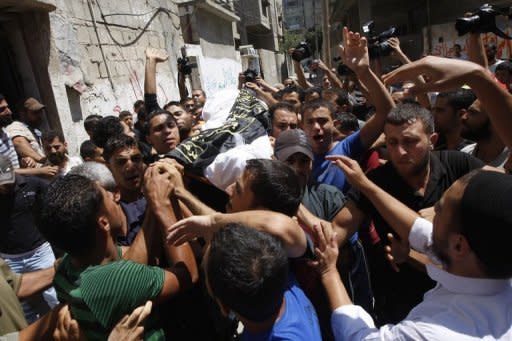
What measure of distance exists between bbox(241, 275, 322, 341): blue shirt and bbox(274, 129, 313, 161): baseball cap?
3.17ft

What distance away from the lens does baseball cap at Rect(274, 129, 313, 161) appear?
2201 millimetres

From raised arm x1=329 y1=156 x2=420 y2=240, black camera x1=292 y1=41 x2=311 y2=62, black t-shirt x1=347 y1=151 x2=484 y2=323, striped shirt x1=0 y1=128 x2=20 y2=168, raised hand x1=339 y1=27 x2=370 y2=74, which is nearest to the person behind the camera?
raised arm x1=329 y1=156 x2=420 y2=240

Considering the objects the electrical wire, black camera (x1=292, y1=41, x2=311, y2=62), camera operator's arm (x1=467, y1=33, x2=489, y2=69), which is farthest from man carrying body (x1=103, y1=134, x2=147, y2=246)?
the electrical wire

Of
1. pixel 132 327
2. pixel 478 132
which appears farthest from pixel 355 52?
pixel 132 327

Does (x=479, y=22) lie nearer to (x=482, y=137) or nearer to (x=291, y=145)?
Result: (x=482, y=137)

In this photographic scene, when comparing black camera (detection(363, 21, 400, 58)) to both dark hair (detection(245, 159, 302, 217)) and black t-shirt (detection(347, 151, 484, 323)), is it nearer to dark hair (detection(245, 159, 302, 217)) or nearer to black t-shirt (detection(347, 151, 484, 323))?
black t-shirt (detection(347, 151, 484, 323))

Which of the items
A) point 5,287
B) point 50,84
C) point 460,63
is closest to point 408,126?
point 460,63

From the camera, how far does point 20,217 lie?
124 inches

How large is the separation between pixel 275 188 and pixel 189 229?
38cm

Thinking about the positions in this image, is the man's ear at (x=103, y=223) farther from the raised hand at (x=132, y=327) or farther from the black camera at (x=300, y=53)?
the black camera at (x=300, y=53)

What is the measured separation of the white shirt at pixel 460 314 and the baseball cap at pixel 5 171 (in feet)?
9.10

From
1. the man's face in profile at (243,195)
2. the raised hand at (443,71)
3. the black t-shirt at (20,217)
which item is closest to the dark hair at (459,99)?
the raised hand at (443,71)

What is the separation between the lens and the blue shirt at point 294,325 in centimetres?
119

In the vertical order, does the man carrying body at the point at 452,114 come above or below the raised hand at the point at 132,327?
above
